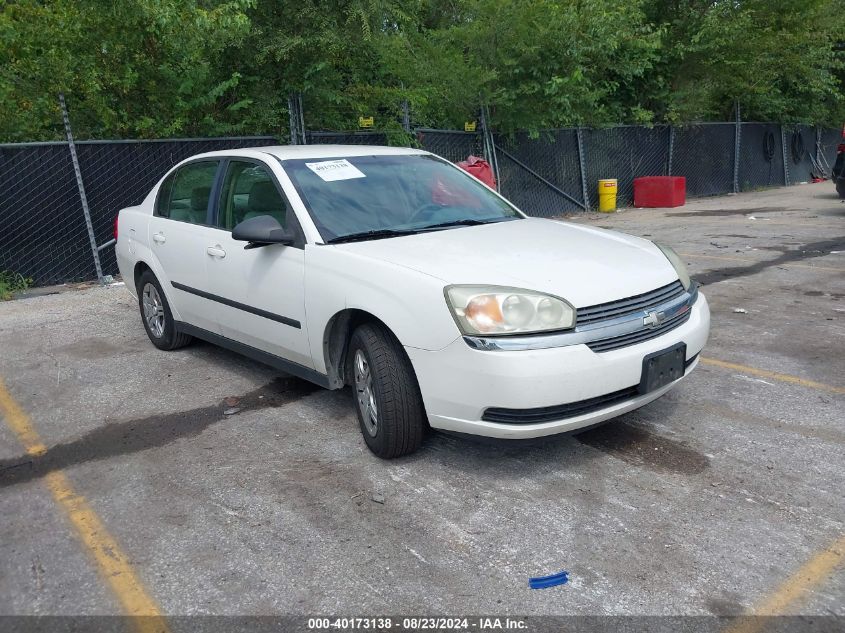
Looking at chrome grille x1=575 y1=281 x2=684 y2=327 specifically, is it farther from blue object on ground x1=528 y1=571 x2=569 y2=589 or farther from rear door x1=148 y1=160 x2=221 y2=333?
rear door x1=148 y1=160 x2=221 y2=333

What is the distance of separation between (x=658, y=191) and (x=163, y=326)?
13.0 metres

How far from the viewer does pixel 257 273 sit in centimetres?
435

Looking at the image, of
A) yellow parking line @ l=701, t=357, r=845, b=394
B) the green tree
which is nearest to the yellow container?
the green tree

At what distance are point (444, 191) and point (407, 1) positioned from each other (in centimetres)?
907

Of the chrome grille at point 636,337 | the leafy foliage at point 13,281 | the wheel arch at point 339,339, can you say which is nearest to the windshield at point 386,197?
the wheel arch at point 339,339

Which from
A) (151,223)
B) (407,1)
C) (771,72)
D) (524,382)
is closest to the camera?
(524,382)

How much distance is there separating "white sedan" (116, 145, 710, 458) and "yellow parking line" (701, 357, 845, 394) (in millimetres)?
1119

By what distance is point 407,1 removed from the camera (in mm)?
12516

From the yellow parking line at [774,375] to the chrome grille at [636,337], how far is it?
1424mm

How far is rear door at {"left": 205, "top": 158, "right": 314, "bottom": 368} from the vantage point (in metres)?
4.08

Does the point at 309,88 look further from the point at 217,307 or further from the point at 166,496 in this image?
the point at 166,496

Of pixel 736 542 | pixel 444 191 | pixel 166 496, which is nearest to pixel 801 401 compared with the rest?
pixel 736 542

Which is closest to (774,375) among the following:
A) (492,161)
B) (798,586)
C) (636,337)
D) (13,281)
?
(636,337)

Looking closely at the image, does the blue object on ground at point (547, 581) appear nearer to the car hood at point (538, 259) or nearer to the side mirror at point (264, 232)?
the car hood at point (538, 259)
